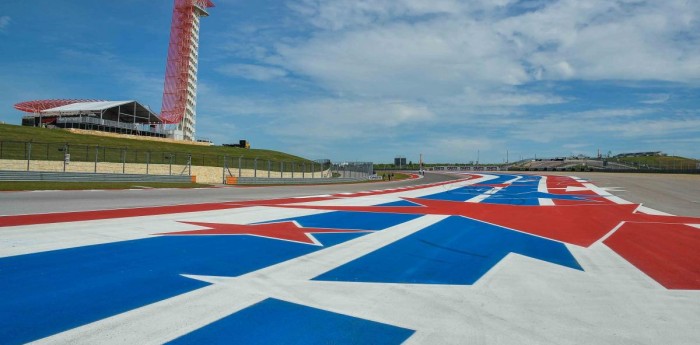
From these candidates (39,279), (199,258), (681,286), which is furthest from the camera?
(199,258)

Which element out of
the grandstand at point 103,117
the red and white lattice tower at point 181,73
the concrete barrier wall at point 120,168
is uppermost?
the red and white lattice tower at point 181,73

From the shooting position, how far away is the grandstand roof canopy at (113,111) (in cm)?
7438

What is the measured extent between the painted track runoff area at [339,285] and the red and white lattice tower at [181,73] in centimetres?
9243

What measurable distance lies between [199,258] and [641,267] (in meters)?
6.07

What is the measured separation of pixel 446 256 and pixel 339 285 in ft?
7.62

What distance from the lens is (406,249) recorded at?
22.1ft

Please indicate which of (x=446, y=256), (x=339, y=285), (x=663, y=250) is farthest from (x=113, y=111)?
(x=663, y=250)

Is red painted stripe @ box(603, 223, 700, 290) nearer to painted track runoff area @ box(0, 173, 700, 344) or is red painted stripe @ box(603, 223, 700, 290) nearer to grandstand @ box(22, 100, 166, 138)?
painted track runoff area @ box(0, 173, 700, 344)

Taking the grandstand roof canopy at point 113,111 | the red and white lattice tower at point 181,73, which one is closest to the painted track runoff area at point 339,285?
the grandstand roof canopy at point 113,111

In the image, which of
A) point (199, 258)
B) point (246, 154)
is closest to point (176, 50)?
point (246, 154)

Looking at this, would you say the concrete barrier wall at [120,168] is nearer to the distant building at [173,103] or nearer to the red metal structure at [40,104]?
the distant building at [173,103]

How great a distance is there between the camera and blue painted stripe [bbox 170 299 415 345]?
3062 millimetres

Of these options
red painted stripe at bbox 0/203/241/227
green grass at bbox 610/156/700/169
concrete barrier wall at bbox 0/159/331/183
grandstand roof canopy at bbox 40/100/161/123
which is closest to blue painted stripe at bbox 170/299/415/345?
red painted stripe at bbox 0/203/241/227

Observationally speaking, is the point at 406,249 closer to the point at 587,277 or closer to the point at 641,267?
the point at 587,277
